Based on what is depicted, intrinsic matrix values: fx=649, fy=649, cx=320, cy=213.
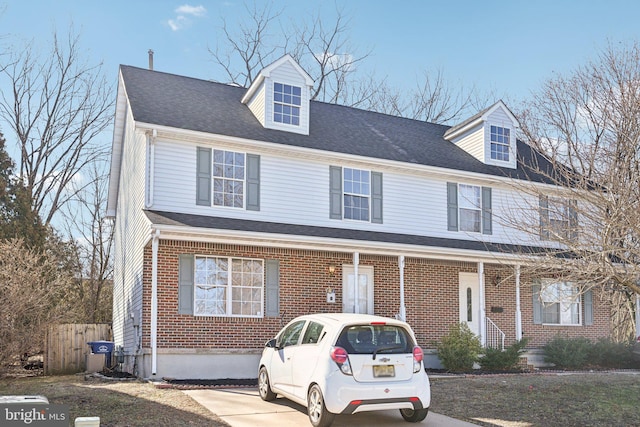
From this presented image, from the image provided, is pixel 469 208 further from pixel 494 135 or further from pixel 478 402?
pixel 478 402

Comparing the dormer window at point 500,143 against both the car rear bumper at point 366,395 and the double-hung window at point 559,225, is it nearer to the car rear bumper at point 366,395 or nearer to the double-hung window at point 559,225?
the double-hung window at point 559,225

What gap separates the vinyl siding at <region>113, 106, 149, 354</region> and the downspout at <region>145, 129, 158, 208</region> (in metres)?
0.38

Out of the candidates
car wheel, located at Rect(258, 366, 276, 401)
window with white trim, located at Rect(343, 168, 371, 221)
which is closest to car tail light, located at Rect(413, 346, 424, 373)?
car wheel, located at Rect(258, 366, 276, 401)

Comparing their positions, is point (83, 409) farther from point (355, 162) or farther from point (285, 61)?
point (285, 61)

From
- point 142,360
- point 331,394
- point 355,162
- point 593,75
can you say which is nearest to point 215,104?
point 355,162

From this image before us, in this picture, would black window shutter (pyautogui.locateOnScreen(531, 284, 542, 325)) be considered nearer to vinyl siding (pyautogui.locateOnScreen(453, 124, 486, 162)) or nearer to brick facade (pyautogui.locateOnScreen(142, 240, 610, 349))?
brick facade (pyautogui.locateOnScreen(142, 240, 610, 349))

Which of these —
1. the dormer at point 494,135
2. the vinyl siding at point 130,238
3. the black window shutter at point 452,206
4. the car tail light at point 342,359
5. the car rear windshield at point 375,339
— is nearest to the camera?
the car tail light at point 342,359

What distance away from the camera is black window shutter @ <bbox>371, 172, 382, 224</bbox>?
58.2 ft

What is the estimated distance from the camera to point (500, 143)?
67.6 feet

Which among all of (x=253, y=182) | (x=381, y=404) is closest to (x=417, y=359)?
(x=381, y=404)

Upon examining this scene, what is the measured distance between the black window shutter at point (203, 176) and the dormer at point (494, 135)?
901cm

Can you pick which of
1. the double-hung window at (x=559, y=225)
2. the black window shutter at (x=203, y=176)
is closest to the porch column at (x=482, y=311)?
the double-hung window at (x=559, y=225)

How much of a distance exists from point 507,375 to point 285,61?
Result: 9999 millimetres

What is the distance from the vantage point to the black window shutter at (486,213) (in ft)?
63.3
